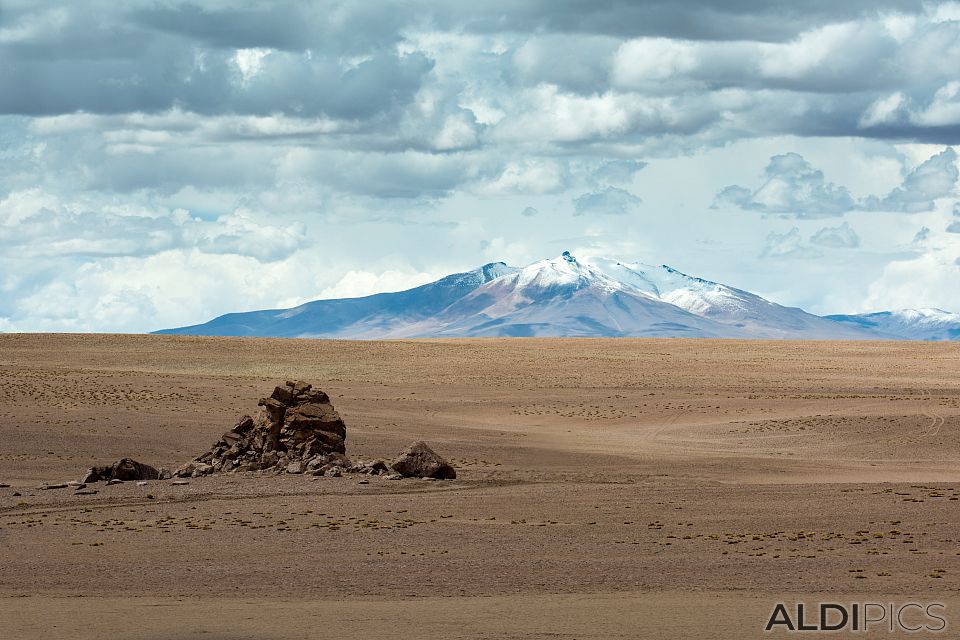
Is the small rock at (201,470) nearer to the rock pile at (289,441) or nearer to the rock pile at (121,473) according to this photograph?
the rock pile at (289,441)

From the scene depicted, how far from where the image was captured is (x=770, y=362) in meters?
80.8

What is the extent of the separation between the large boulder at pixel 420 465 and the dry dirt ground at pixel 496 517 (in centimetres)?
84

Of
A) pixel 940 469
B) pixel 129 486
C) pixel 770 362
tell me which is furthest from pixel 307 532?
pixel 770 362

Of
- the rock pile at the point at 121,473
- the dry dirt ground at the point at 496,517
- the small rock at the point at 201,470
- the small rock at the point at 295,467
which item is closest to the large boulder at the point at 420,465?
the dry dirt ground at the point at 496,517

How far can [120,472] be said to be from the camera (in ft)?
103

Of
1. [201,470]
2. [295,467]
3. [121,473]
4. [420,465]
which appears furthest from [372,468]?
[121,473]

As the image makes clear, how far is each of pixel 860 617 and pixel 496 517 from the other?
35.8 ft

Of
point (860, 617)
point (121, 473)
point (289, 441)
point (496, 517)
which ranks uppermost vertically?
point (289, 441)

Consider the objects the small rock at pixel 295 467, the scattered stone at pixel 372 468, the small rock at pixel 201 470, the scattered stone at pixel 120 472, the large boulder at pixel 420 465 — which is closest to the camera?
the scattered stone at pixel 120 472

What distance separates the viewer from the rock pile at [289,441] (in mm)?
32656

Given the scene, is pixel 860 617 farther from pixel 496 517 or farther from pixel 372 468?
pixel 372 468

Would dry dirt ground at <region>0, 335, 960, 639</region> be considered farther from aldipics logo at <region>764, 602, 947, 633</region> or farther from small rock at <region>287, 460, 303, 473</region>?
small rock at <region>287, 460, 303, 473</region>

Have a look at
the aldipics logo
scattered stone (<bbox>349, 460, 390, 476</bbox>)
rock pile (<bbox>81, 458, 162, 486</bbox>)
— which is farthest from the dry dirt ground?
rock pile (<bbox>81, 458, 162, 486</bbox>)

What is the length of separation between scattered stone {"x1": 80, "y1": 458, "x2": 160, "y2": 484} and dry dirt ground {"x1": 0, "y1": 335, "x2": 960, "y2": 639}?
41.5 inches
